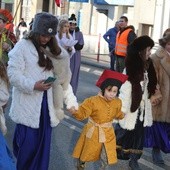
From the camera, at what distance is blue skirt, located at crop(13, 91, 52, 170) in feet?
17.6

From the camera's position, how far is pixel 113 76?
571 centimetres

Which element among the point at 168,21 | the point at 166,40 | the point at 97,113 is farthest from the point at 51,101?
the point at 168,21

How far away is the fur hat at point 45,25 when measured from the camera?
523cm

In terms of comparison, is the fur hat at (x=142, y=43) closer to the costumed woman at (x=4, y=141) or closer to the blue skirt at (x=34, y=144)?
the blue skirt at (x=34, y=144)

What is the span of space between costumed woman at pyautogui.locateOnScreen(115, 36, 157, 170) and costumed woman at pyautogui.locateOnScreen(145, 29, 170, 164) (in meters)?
0.36

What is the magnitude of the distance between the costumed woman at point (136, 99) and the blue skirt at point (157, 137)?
36cm

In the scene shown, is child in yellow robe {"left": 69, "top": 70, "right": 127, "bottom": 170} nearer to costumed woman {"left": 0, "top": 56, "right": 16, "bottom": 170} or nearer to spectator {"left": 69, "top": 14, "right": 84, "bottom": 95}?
costumed woman {"left": 0, "top": 56, "right": 16, "bottom": 170}

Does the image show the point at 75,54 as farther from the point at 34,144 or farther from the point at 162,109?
the point at 34,144

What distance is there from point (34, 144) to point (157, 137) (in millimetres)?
2201

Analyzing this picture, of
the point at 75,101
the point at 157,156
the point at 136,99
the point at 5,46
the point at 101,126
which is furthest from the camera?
the point at 5,46

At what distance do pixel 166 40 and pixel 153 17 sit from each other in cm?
1994

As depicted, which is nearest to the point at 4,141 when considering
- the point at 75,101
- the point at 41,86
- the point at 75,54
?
the point at 41,86

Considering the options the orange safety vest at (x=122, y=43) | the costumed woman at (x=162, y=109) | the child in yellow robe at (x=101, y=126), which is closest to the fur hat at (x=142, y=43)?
the costumed woman at (x=162, y=109)

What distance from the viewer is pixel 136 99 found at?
6402mm
